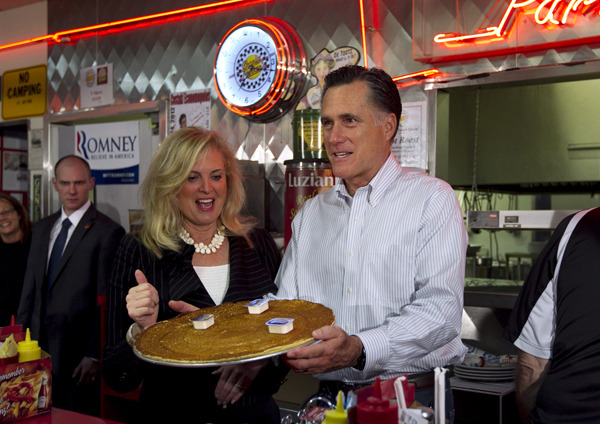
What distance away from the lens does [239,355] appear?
145 centimetres

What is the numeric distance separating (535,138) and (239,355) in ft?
15.5

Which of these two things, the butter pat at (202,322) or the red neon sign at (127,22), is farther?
the red neon sign at (127,22)

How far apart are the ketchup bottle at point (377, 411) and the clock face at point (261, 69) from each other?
320cm

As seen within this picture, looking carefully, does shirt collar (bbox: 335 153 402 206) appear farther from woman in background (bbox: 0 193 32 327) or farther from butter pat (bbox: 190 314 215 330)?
woman in background (bbox: 0 193 32 327)

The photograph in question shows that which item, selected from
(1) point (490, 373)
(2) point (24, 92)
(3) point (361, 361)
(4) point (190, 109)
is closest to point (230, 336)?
(3) point (361, 361)

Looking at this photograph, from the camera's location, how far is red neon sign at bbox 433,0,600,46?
3.26 m

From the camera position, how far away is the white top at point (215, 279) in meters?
2.39

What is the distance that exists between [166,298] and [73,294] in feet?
6.81

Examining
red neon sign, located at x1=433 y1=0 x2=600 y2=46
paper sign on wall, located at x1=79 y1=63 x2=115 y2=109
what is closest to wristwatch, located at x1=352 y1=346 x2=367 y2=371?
red neon sign, located at x1=433 y1=0 x2=600 y2=46

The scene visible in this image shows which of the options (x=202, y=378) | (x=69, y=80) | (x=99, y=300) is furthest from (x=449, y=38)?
(x=69, y=80)

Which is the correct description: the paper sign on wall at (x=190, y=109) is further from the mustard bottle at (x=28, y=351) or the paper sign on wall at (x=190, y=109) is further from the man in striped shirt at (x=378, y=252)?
the mustard bottle at (x=28, y=351)

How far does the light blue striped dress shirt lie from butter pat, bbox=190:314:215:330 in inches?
15.7

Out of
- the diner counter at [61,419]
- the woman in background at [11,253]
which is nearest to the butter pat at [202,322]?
the diner counter at [61,419]

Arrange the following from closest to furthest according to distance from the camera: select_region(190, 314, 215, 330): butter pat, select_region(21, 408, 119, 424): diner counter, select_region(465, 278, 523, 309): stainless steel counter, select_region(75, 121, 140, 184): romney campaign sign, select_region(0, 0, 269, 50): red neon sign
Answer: select_region(190, 314, 215, 330): butter pat < select_region(21, 408, 119, 424): diner counter < select_region(465, 278, 523, 309): stainless steel counter < select_region(0, 0, 269, 50): red neon sign < select_region(75, 121, 140, 184): romney campaign sign
